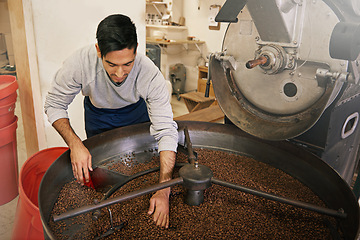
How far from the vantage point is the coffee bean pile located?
100 centimetres

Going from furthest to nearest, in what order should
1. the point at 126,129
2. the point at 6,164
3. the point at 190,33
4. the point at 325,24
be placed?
the point at 190,33, the point at 6,164, the point at 126,129, the point at 325,24

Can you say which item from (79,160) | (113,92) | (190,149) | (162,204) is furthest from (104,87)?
(162,204)

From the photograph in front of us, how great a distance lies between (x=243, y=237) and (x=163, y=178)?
1.34 feet

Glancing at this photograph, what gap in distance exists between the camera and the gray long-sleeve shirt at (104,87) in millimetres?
1395

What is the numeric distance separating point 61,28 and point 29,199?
1378mm

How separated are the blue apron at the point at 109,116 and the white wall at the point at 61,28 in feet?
2.30

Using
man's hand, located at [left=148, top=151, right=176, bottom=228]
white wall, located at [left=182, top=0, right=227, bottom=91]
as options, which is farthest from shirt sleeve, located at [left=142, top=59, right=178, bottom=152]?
white wall, located at [left=182, top=0, right=227, bottom=91]

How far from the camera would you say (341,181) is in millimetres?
1059

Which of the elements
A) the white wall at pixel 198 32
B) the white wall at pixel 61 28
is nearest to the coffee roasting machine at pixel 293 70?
the white wall at pixel 61 28

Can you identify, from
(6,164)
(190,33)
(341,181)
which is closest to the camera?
(341,181)

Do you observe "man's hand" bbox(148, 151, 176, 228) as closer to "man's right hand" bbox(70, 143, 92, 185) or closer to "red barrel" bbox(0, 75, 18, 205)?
"man's right hand" bbox(70, 143, 92, 185)

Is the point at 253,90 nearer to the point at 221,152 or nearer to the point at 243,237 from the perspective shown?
the point at 221,152

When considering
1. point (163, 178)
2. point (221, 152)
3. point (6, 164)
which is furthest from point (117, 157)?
point (6, 164)

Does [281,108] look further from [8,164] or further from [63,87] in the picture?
[8,164]
